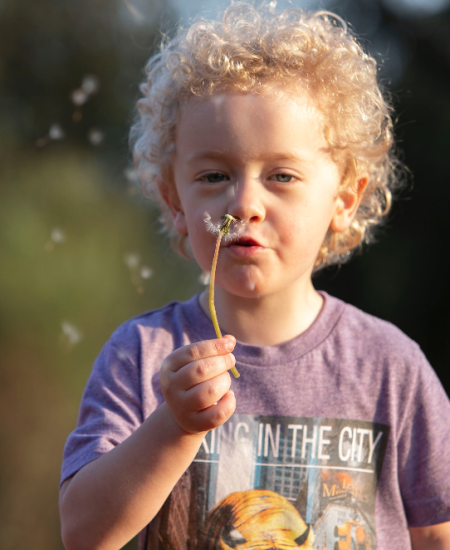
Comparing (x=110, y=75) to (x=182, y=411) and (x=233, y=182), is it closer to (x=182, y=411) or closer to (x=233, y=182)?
(x=233, y=182)

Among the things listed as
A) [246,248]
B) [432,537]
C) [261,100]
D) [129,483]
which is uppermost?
[261,100]

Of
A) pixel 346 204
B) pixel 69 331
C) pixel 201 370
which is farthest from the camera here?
pixel 69 331

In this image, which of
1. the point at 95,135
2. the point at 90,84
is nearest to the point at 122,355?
the point at 95,135

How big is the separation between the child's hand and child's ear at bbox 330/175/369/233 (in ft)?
1.54

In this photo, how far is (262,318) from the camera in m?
1.05

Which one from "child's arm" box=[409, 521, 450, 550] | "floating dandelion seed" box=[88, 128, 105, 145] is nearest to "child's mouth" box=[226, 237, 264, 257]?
"child's arm" box=[409, 521, 450, 550]

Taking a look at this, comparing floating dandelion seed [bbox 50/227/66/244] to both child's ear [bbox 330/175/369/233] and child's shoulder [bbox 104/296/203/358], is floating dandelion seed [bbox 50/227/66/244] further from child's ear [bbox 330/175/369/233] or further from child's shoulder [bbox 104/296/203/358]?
child's ear [bbox 330/175/369/233]

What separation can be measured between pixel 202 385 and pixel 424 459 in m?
0.49

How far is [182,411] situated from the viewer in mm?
744

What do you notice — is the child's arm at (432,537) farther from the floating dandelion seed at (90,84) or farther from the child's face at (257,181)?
the floating dandelion seed at (90,84)

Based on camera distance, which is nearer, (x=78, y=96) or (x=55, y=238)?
(x=55, y=238)

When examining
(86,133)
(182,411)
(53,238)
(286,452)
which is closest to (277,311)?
(286,452)

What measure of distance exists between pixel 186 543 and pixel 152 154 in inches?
29.4

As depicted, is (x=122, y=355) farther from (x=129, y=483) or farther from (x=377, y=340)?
(x=377, y=340)
